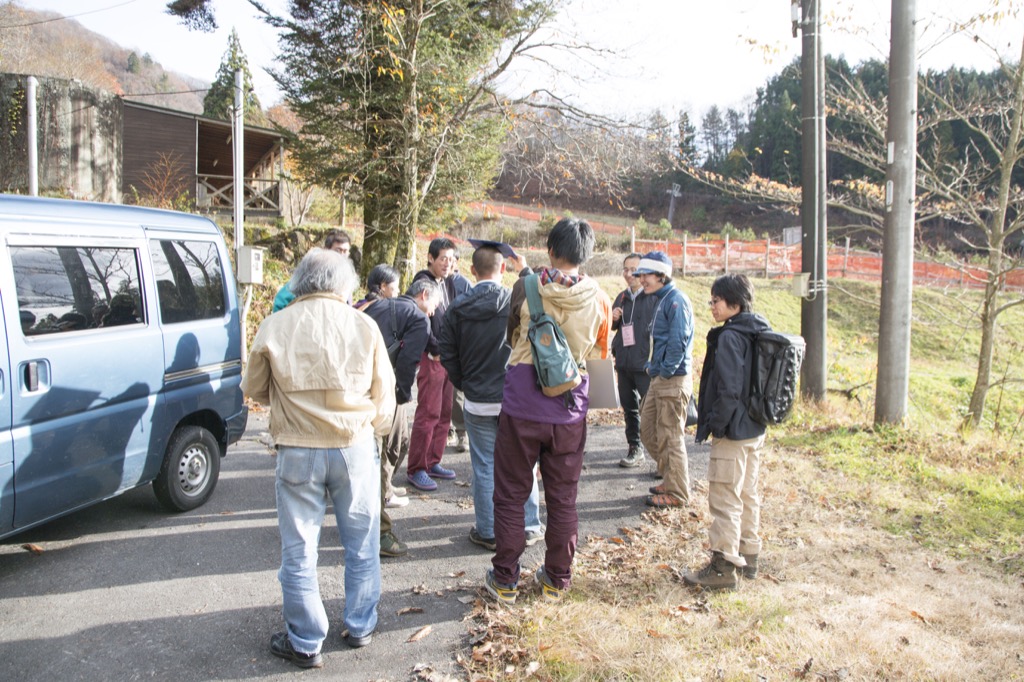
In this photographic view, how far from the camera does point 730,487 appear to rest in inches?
163

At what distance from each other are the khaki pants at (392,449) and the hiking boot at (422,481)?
3.46 feet

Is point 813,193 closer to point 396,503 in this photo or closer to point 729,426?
point 729,426

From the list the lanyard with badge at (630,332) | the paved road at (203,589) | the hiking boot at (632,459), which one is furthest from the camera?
the hiking boot at (632,459)

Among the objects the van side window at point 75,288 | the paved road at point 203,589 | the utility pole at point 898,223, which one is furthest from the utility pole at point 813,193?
the van side window at point 75,288

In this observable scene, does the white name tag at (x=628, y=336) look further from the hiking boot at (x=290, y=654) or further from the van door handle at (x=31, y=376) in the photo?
the van door handle at (x=31, y=376)

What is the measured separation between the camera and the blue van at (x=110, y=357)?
11.8ft

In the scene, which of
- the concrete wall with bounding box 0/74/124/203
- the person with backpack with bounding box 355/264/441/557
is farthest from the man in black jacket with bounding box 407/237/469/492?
the concrete wall with bounding box 0/74/124/203

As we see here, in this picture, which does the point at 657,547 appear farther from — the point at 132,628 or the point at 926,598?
the point at 132,628

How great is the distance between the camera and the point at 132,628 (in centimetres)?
351

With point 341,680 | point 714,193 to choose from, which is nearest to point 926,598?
point 341,680

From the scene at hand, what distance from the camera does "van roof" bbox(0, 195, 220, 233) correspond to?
3707mm

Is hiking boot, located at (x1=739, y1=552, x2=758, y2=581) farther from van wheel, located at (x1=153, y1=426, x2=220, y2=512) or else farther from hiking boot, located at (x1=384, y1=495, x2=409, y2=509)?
van wheel, located at (x1=153, y1=426, x2=220, y2=512)

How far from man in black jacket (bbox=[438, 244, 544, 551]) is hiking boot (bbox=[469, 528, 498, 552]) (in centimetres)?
25

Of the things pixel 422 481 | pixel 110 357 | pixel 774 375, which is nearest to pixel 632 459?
pixel 422 481
